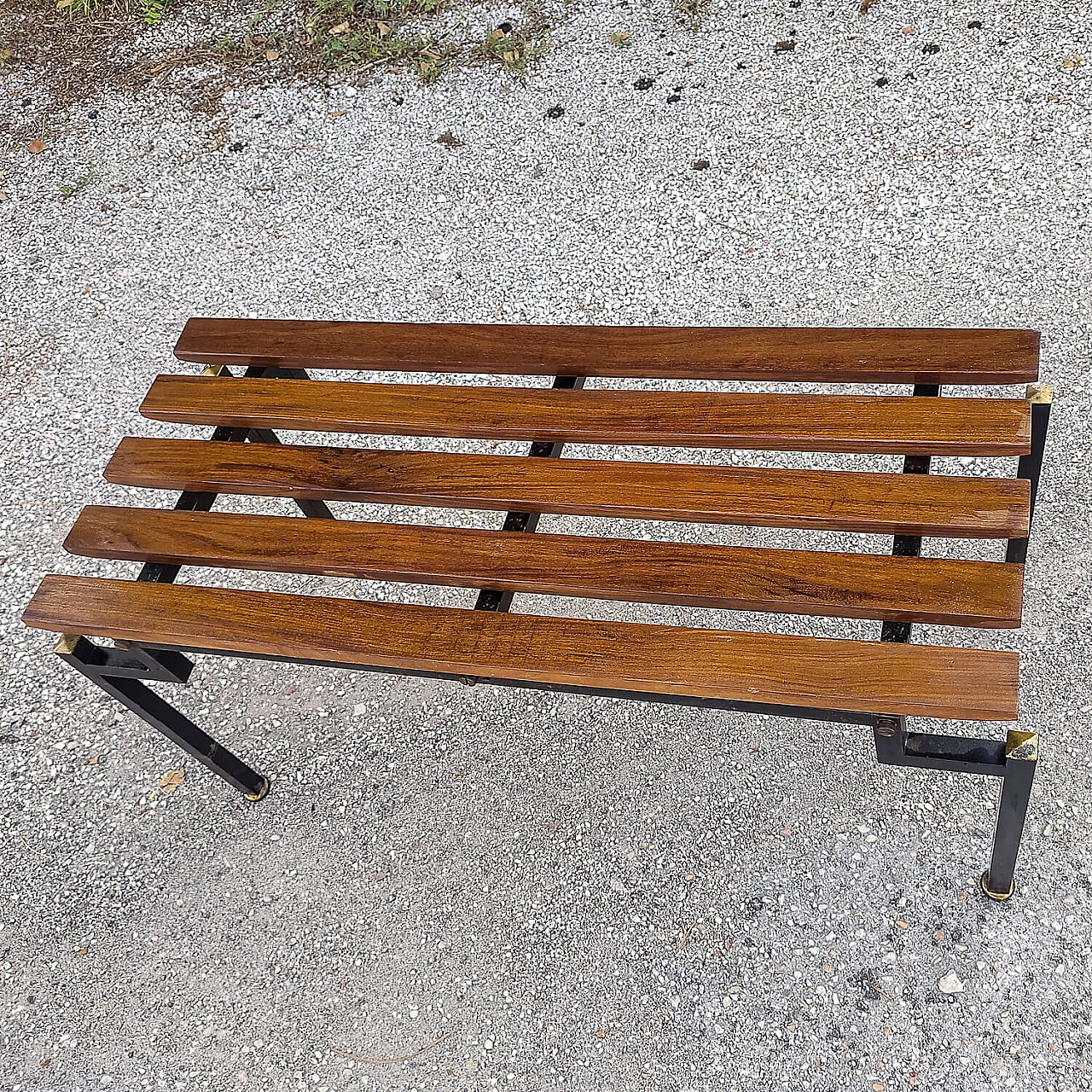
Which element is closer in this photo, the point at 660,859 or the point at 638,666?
the point at 638,666

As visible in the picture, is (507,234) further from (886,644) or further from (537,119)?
(886,644)

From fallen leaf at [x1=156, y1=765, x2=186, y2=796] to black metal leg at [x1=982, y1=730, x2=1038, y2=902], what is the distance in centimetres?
197

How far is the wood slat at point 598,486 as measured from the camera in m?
1.90

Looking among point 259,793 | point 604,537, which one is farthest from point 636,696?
point 259,793

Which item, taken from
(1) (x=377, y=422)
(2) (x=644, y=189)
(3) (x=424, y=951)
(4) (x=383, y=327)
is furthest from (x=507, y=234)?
(3) (x=424, y=951)

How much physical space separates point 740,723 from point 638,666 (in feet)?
2.75

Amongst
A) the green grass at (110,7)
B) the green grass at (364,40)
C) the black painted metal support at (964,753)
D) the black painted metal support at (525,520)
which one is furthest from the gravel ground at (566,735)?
the green grass at (110,7)

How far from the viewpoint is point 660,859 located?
7.78 feet

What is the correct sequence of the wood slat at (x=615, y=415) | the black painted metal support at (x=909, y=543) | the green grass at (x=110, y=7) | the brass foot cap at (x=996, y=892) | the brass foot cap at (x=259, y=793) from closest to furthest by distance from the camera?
the black painted metal support at (x=909, y=543) → the wood slat at (x=615, y=415) → the brass foot cap at (x=996, y=892) → the brass foot cap at (x=259, y=793) → the green grass at (x=110, y=7)

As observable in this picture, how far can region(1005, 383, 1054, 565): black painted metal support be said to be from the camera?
79.8 inches

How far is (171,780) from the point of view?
2.69 meters

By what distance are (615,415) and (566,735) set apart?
876 mm

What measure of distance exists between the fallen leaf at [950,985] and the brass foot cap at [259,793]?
1.63m

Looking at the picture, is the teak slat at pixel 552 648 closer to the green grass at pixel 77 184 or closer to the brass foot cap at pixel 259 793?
the brass foot cap at pixel 259 793
